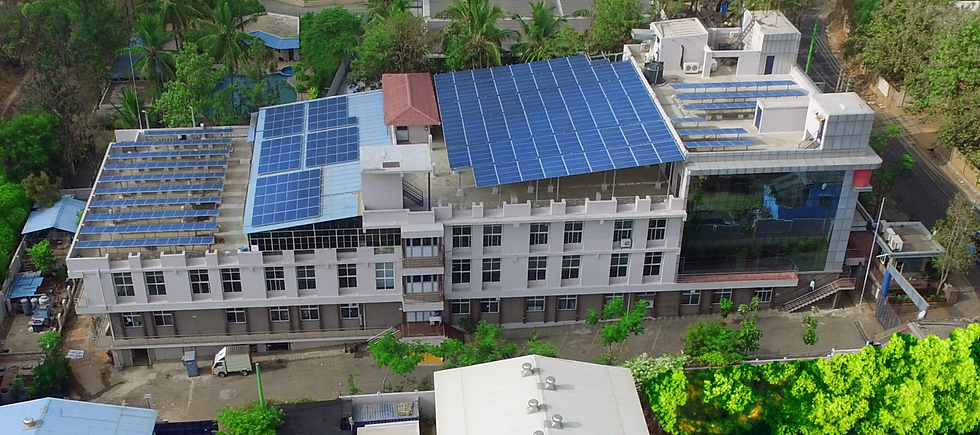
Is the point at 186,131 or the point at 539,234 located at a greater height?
the point at 186,131

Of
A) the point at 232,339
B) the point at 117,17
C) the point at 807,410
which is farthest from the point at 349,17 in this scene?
the point at 807,410

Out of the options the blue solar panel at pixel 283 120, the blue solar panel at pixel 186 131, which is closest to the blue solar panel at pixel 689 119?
the blue solar panel at pixel 283 120

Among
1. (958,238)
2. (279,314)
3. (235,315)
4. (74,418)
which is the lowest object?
(279,314)

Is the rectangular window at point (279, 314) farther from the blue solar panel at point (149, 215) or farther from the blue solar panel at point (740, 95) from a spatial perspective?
the blue solar panel at point (740, 95)

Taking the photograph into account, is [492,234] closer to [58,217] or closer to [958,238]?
[958,238]

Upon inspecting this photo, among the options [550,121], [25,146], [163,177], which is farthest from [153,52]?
[550,121]

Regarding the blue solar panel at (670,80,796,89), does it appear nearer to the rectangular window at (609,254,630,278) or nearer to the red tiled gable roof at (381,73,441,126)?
the rectangular window at (609,254,630,278)
